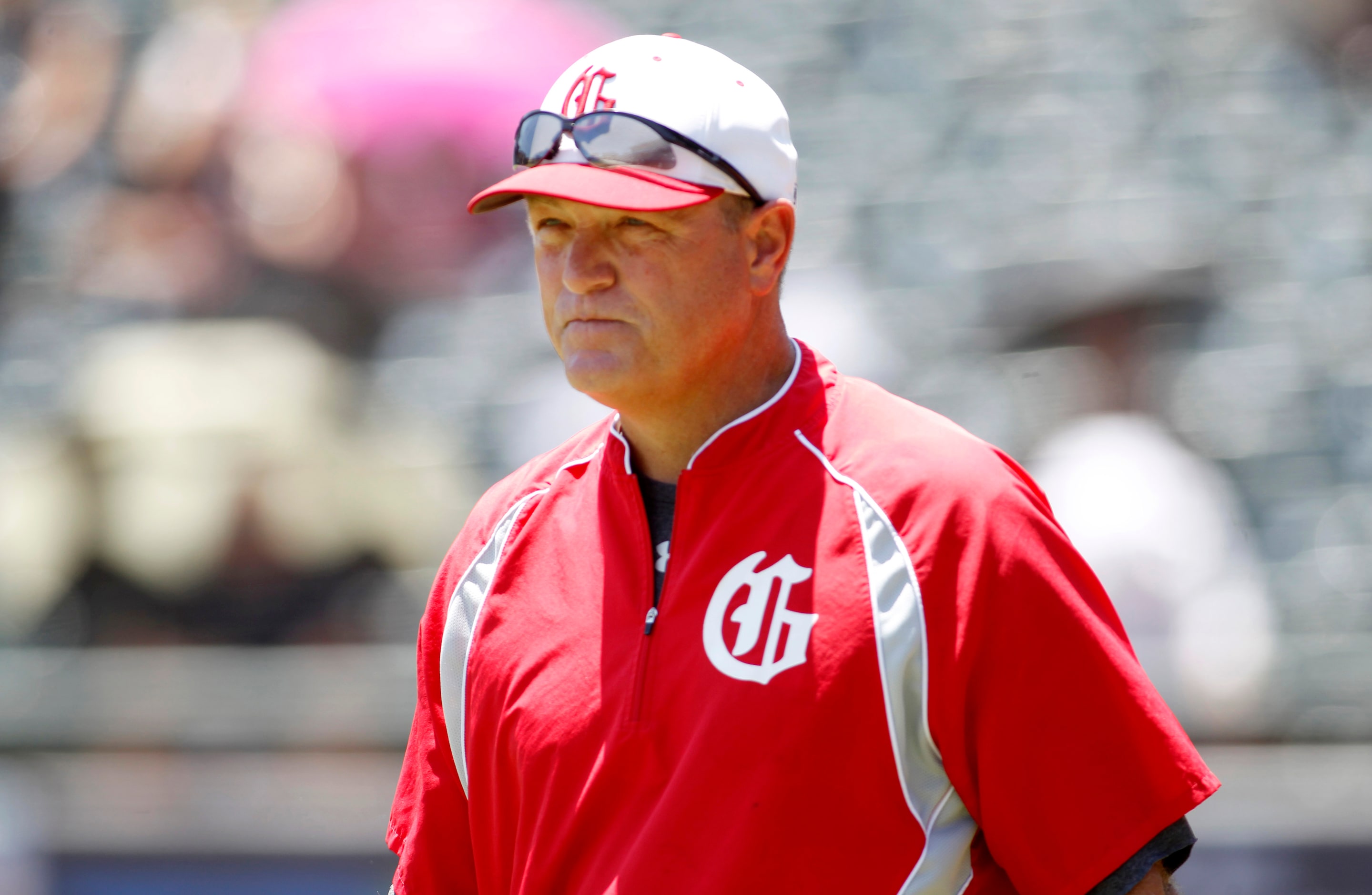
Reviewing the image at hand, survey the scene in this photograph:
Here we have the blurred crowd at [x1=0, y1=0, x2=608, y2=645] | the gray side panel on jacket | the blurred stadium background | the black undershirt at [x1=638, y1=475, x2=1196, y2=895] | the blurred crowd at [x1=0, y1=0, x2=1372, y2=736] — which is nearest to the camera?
the black undershirt at [x1=638, y1=475, x2=1196, y2=895]

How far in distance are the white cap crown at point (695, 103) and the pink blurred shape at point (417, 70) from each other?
10.7 feet

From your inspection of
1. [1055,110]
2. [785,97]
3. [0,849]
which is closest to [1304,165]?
[1055,110]

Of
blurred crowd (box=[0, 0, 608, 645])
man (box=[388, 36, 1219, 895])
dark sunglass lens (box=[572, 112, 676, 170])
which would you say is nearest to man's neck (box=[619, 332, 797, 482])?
man (box=[388, 36, 1219, 895])

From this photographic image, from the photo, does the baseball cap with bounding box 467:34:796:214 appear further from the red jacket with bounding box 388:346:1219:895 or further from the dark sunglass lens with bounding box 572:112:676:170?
the red jacket with bounding box 388:346:1219:895

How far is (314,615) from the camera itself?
4.50 meters

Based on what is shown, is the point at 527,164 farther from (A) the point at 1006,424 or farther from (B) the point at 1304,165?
(B) the point at 1304,165

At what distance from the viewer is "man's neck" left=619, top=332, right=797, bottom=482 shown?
63.6 inches

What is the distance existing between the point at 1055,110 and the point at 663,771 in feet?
12.9

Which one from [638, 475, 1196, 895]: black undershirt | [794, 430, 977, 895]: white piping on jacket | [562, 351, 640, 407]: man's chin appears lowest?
[638, 475, 1196, 895]: black undershirt

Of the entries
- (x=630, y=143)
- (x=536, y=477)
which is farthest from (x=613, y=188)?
(x=536, y=477)

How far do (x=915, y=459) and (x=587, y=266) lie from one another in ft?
1.42

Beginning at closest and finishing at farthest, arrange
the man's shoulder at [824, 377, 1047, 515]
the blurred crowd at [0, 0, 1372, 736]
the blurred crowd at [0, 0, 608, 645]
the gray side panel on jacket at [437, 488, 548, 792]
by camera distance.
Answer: the man's shoulder at [824, 377, 1047, 515] → the gray side panel on jacket at [437, 488, 548, 792] → the blurred crowd at [0, 0, 1372, 736] → the blurred crowd at [0, 0, 608, 645]

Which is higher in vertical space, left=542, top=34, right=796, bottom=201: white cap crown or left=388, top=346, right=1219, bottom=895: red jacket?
left=542, top=34, right=796, bottom=201: white cap crown

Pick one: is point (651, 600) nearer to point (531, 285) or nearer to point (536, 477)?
point (536, 477)
